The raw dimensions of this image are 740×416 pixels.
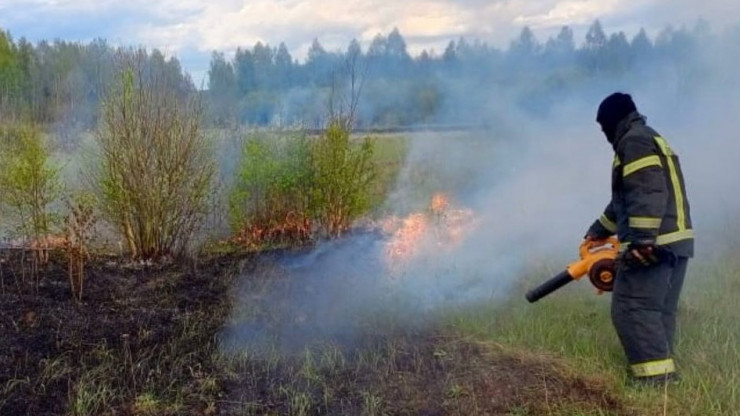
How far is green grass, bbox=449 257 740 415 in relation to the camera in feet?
14.4

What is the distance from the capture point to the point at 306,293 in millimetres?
6902

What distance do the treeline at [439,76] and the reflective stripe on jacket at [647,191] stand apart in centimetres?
509

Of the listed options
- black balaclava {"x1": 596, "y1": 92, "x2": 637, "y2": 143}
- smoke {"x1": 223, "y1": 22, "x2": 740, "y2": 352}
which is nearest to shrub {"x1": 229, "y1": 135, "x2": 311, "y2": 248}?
smoke {"x1": 223, "y1": 22, "x2": 740, "y2": 352}

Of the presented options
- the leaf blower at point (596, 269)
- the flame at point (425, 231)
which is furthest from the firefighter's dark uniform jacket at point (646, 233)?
the flame at point (425, 231)

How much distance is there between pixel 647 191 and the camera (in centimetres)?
443

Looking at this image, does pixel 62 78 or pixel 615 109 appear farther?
pixel 62 78

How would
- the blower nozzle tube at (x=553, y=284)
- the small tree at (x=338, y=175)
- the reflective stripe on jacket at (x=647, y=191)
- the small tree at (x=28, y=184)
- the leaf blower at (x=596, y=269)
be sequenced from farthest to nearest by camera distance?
1. the small tree at (x=338, y=175)
2. the small tree at (x=28, y=184)
3. the blower nozzle tube at (x=553, y=284)
4. the leaf blower at (x=596, y=269)
5. the reflective stripe on jacket at (x=647, y=191)

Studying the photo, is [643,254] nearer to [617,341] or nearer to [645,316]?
[645,316]

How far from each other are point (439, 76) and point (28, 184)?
5779 millimetres

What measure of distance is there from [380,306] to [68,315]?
2754 millimetres

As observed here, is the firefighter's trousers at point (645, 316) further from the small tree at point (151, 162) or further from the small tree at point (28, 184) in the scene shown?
the small tree at point (28, 184)

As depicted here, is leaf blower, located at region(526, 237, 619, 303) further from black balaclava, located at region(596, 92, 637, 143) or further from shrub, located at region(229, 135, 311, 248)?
shrub, located at region(229, 135, 311, 248)

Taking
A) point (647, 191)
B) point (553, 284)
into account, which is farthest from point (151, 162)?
point (647, 191)

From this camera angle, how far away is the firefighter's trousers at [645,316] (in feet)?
15.0
